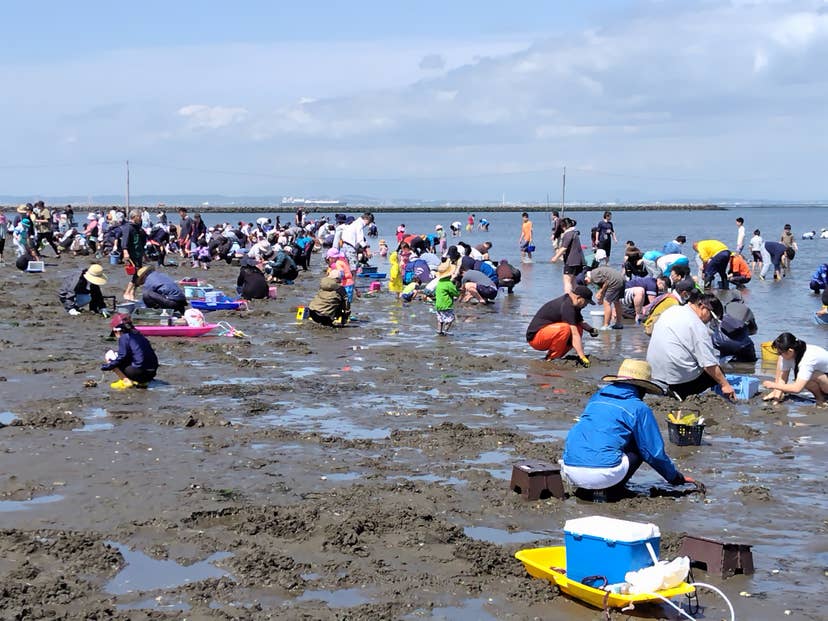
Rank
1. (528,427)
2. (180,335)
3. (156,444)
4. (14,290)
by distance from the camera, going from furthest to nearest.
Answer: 1. (14,290)
2. (180,335)
3. (528,427)
4. (156,444)

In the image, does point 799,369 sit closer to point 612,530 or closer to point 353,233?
point 612,530

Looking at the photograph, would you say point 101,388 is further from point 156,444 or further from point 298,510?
point 298,510

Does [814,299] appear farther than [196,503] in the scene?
Yes

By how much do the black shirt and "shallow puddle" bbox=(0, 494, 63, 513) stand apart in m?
8.19

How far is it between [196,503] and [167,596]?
70.9 inches

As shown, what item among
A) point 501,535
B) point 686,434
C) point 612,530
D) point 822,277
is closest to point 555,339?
point 686,434

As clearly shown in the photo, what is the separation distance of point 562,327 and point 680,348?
3.36 meters

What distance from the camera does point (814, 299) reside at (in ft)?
80.8

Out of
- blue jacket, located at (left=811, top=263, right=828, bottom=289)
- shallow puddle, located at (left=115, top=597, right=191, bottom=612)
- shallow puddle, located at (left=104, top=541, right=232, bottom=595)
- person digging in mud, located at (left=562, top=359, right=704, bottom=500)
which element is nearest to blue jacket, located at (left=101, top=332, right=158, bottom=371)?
shallow puddle, located at (left=104, top=541, right=232, bottom=595)

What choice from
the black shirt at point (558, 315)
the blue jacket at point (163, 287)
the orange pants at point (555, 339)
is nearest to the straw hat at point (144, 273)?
the blue jacket at point (163, 287)

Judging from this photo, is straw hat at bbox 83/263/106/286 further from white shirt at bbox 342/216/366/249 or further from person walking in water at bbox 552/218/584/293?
person walking in water at bbox 552/218/584/293

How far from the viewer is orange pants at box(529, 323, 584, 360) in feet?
47.1

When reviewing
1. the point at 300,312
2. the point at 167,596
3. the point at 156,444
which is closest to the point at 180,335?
the point at 300,312

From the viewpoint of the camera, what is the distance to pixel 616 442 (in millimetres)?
7594
